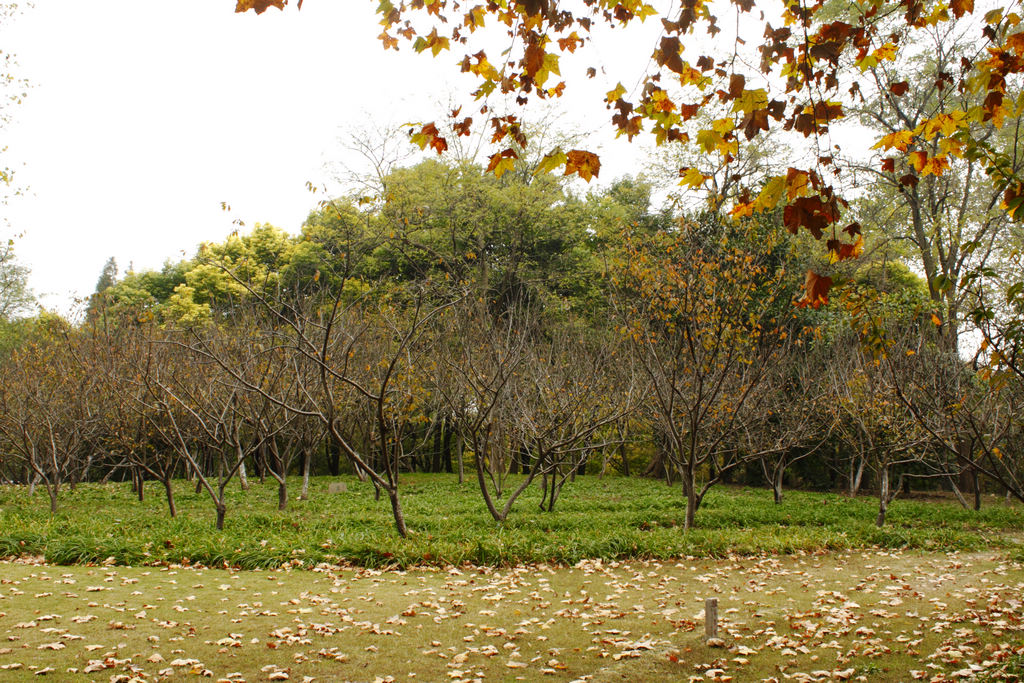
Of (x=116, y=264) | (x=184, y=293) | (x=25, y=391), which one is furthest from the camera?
(x=116, y=264)

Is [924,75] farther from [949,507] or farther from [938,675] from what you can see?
[938,675]

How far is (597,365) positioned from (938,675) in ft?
27.6

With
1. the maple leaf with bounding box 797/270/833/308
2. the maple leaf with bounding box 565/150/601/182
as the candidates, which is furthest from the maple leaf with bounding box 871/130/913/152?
the maple leaf with bounding box 565/150/601/182

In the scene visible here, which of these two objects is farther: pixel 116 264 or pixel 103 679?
pixel 116 264

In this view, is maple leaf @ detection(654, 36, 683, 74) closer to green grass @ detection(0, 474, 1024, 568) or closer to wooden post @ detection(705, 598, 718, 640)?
wooden post @ detection(705, 598, 718, 640)

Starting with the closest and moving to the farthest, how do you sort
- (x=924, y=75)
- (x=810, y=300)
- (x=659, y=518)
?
(x=810, y=300), (x=659, y=518), (x=924, y=75)

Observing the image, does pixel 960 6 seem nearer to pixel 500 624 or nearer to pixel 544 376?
pixel 500 624

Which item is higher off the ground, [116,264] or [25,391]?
[116,264]

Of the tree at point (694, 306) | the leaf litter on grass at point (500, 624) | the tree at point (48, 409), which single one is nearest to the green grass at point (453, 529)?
the leaf litter on grass at point (500, 624)

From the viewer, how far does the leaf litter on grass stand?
4.81 metres

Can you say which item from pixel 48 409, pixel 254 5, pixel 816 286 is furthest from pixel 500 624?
pixel 48 409

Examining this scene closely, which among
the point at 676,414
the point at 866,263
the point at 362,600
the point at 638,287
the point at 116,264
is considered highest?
the point at 116,264

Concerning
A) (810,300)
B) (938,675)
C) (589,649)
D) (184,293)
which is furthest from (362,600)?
(184,293)

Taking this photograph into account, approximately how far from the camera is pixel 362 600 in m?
6.67
